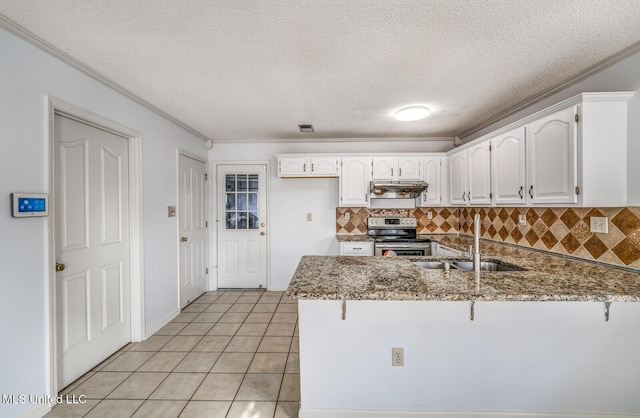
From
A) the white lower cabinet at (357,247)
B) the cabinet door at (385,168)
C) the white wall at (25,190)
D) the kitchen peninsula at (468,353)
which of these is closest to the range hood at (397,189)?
the cabinet door at (385,168)

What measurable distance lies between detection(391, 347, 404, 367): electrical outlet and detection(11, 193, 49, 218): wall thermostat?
7.59ft

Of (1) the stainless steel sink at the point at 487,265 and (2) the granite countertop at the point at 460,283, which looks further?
(1) the stainless steel sink at the point at 487,265

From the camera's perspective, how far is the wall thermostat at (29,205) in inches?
62.0

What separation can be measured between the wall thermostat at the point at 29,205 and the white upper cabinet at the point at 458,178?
3.87m

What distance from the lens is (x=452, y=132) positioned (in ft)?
12.9

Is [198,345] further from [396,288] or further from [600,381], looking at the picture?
[600,381]

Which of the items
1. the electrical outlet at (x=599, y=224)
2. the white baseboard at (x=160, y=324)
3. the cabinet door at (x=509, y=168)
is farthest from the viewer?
the white baseboard at (x=160, y=324)

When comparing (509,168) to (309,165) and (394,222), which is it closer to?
(394,222)

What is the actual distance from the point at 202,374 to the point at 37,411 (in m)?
0.95

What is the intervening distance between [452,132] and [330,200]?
201 centimetres

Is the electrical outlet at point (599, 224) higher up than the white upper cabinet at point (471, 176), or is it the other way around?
the white upper cabinet at point (471, 176)

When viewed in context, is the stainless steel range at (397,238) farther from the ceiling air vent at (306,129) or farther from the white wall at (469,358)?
the white wall at (469,358)

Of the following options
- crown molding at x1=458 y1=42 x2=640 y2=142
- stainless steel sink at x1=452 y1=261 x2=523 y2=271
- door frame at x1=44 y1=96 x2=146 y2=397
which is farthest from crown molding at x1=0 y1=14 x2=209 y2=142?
crown molding at x1=458 y1=42 x2=640 y2=142

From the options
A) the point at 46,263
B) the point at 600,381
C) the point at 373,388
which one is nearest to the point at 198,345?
the point at 46,263
